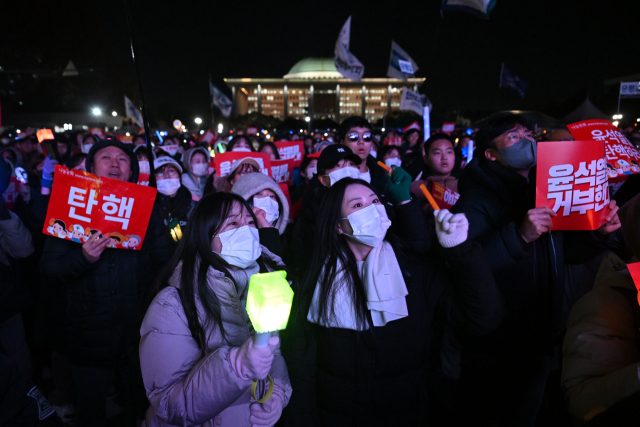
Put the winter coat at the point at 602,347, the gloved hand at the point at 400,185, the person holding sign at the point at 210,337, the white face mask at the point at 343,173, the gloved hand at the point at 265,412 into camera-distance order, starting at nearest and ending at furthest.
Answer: the winter coat at the point at 602,347 < the person holding sign at the point at 210,337 < the gloved hand at the point at 265,412 < the gloved hand at the point at 400,185 < the white face mask at the point at 343,173

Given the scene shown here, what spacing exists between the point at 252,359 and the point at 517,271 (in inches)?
64.6

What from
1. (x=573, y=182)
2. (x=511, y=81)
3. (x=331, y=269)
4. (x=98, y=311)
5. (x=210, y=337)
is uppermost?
(x=511, y=81)

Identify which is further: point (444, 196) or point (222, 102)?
point (222, 102)

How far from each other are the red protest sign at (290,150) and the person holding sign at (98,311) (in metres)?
3.68

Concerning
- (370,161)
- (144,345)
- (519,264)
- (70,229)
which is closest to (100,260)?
(70,229)

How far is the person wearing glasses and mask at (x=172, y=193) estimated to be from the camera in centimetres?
386

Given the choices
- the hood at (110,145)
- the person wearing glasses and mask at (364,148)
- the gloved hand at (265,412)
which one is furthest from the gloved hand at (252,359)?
the person wearing glasses and mask at (364,148)

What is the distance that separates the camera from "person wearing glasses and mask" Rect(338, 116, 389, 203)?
3.37 meters

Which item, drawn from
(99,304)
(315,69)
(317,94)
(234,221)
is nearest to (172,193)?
(99,304)

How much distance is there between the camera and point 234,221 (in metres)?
1.77

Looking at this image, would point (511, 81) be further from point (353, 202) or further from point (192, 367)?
point (192, 367)

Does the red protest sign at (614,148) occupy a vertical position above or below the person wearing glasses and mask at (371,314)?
above

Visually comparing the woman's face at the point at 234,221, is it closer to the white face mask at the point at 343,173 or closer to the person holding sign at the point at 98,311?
the person holding sign at the point at 98,311

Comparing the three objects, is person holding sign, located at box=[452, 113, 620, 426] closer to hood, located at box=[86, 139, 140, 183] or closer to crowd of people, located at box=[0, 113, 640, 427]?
crowd of people, located at box=[0, 113, 640, 427]
